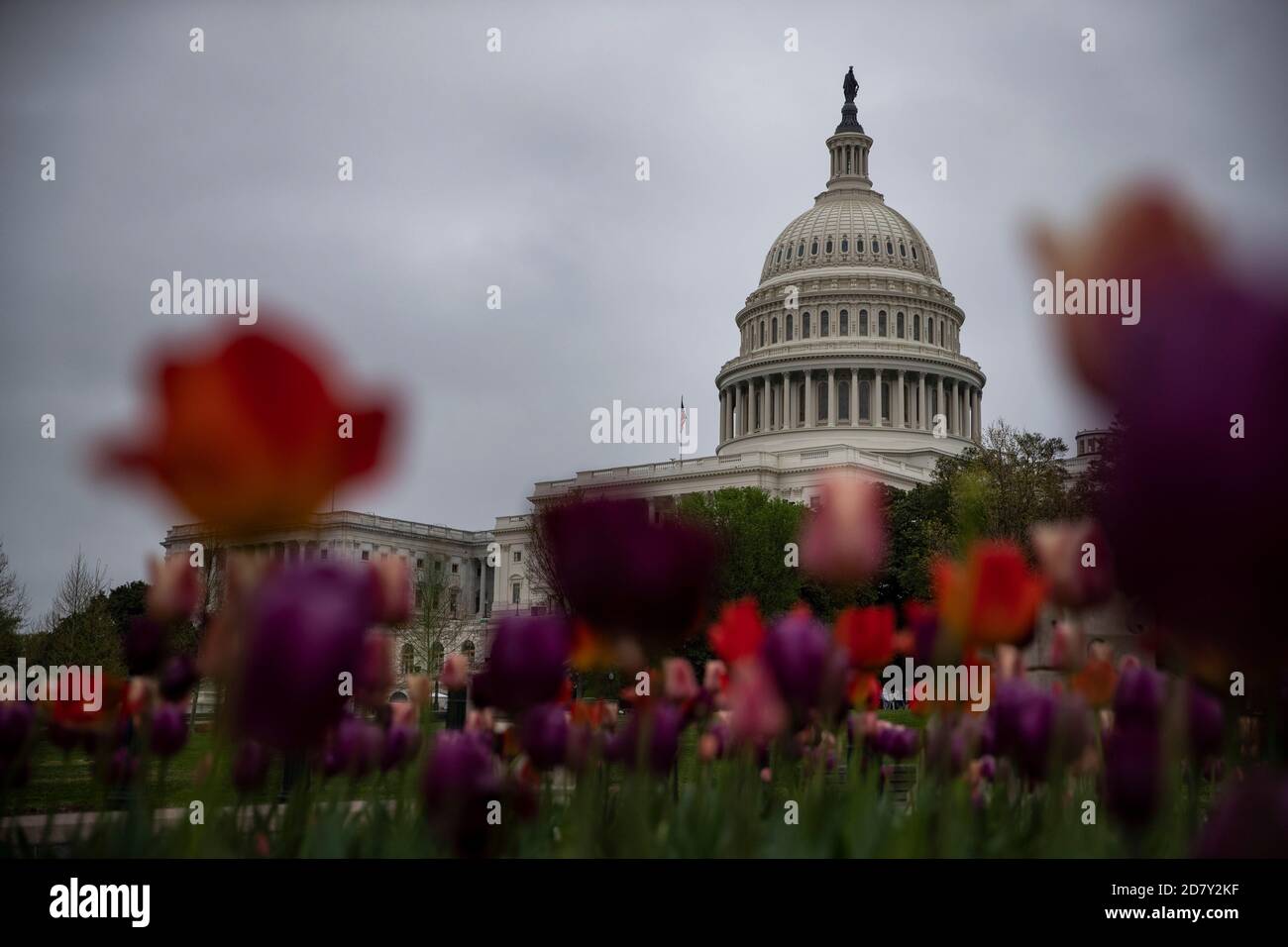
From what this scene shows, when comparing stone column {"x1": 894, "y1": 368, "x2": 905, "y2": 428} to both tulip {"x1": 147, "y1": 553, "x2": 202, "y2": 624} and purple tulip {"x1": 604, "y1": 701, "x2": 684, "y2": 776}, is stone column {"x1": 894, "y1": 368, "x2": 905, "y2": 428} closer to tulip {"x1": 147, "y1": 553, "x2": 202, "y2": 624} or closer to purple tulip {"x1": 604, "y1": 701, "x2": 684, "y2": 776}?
purple tulip {"x1": 604, "y1": 701, "x2": 684, "y2": 776}

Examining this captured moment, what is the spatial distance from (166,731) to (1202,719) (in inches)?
80.3

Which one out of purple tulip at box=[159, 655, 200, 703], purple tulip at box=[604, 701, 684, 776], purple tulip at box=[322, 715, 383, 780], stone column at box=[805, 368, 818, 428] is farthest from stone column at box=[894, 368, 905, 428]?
purple tulip at box=[159, 655, 200, 703]

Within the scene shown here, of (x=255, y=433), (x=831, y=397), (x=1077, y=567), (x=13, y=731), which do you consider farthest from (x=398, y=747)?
(x=831, y=397)

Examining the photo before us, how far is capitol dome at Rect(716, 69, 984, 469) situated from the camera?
8250cm

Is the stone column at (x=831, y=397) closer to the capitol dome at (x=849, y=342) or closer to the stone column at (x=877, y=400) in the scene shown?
the capitol dome at (x=849, y=342)

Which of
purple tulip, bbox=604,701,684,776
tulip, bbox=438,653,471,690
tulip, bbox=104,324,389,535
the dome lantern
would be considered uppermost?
the dome lantern

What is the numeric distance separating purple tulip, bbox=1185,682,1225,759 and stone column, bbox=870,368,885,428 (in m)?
81.2

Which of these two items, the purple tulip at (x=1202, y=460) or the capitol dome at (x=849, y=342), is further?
the capitol dome at (x=849, y=342)

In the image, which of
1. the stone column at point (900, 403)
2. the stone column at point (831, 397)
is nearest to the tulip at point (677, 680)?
the stone column at point (831, 397)

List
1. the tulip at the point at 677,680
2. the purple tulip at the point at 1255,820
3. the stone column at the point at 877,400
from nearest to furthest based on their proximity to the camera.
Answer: the purple tulip at the point at 1255,820
the tulip at the point at 677,680
the stone column at the point at 877,400

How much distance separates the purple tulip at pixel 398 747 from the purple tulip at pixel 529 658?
669 mm

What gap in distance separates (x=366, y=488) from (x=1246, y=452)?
46.0 inches

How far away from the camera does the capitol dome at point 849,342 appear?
8250 cm
